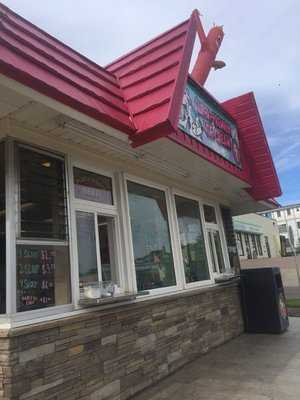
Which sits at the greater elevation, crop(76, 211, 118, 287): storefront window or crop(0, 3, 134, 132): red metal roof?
crop(0, 3, 134, 132): red metal roof

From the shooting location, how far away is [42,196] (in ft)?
13.5

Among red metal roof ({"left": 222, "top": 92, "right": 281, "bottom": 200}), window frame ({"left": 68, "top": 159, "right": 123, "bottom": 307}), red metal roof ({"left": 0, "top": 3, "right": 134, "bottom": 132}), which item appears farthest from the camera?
red metal roof ({"left": 222, "top": 92, "right": 281, "bottom": 200})

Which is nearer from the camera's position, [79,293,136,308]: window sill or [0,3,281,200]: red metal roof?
[0,3,281,200]: red metal roof

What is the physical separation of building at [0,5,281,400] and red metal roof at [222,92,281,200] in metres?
0.75

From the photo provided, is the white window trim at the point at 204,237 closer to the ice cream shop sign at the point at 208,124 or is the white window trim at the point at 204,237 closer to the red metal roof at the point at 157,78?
the ice cream shop sign at the point at 208,124

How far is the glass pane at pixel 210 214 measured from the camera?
7.97 meters

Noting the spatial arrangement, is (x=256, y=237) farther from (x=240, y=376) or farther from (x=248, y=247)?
(x=240, y=376)

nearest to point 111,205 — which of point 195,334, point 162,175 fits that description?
point 162,175

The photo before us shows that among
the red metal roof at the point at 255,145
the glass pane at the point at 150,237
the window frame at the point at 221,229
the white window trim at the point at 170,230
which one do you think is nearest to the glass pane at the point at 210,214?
the window frame at the point at 221,229

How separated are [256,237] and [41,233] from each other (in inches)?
1310

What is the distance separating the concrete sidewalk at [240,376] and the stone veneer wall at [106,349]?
235 millimetres

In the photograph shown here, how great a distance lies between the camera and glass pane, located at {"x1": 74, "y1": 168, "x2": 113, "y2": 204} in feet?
15.2

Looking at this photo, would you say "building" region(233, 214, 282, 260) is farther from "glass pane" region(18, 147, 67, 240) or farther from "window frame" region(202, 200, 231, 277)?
"glass pane" region(18, 147, 67, 240)

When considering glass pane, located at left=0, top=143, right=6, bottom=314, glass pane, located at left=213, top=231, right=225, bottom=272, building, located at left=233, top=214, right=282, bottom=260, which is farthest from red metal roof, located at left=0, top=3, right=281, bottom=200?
building, located at left=233, top=214, right=282, bottom=260
